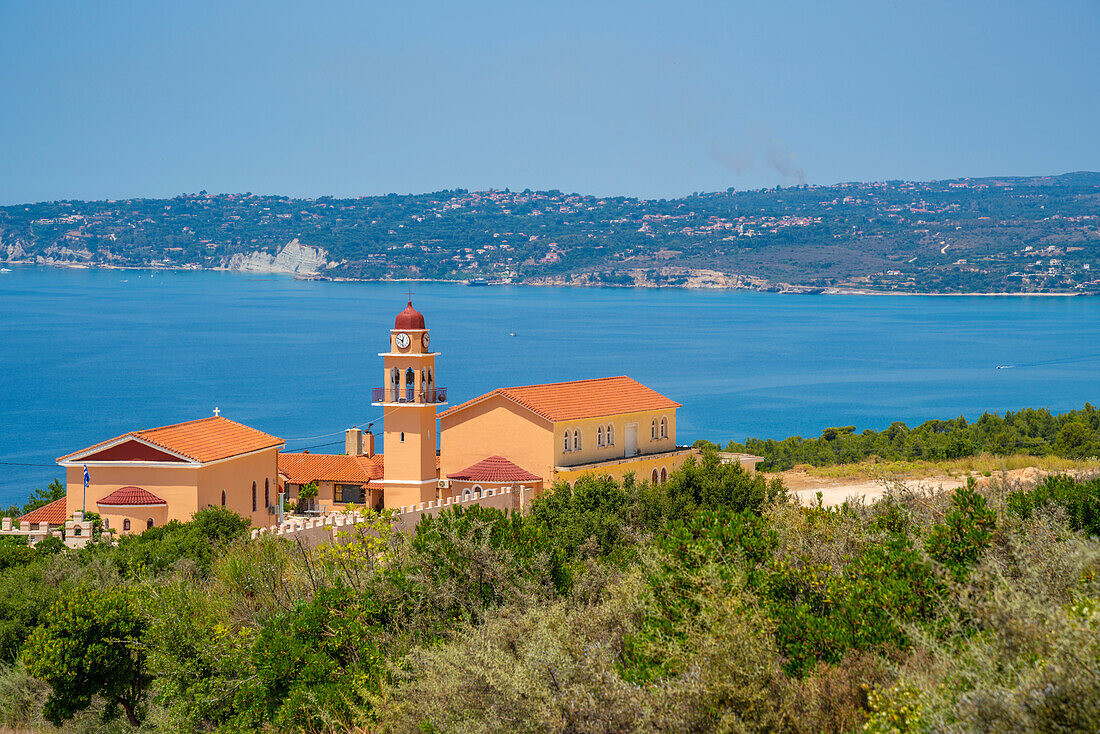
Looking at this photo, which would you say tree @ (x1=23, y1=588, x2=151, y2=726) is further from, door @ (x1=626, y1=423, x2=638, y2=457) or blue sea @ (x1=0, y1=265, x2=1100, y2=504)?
blue sea @ (x1=0, y1=265, x2=1100, y2=504)

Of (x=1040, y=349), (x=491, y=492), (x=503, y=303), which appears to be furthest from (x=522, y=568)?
(x=503, y=303)

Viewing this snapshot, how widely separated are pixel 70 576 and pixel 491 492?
34.7ft

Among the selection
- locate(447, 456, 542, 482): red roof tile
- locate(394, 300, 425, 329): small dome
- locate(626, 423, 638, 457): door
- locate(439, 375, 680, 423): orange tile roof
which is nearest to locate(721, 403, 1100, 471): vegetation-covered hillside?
locate(439, 375, 680, 423): orange tile roof

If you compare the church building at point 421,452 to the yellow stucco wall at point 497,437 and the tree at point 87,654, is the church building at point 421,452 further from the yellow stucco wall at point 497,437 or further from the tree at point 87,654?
the tree at point 87,654

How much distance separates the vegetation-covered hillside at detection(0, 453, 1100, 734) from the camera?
22.5 ft

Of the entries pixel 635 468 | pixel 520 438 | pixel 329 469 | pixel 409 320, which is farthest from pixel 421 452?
pixel 635 468

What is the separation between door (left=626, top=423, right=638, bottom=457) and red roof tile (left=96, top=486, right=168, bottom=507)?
11355 millimetres

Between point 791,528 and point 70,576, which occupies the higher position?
point 791,528

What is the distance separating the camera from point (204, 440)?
26906mm

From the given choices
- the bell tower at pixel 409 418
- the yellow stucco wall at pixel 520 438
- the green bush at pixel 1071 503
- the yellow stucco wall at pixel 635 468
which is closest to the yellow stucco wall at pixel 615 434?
the yellow stucco wall at pixel 520 438

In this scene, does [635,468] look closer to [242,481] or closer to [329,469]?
[329,469]

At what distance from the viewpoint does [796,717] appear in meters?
7.25

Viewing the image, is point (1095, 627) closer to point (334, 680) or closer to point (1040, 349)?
point (334, 680)

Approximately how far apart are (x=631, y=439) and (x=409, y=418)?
577 cm
